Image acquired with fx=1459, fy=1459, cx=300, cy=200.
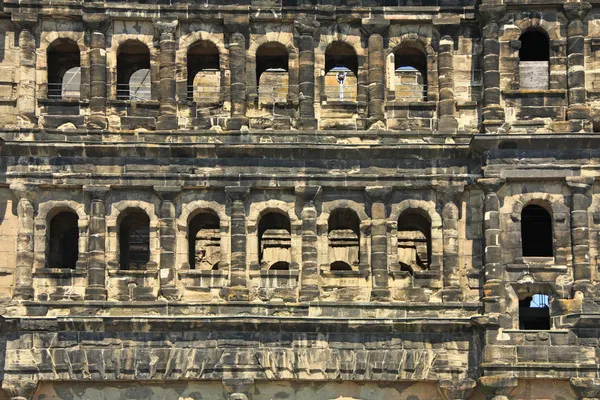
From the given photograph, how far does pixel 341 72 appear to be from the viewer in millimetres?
43406

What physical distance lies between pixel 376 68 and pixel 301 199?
3.98 metres

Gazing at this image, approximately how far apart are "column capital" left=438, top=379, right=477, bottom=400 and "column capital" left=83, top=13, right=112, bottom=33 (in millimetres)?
12619

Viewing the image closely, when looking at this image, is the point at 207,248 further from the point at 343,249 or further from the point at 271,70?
the point at 271,70

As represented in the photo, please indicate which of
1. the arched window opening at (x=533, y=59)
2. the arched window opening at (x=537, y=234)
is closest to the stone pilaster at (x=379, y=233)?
the arched window opening at (x=537, y=234)

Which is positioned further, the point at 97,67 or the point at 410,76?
the point at 410,76

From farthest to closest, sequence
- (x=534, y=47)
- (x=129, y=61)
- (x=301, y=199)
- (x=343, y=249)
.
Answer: (x=343, y=249) → (x=129, y=61) → (x=534, y=47) → (x=301, y=199)

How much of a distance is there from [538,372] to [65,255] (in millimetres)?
13025

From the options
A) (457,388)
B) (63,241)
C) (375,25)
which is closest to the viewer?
(457,388)

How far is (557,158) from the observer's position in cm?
3678

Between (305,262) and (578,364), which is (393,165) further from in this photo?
(578,364)

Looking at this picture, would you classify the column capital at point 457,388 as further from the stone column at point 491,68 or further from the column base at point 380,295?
the stone column at point 491,68

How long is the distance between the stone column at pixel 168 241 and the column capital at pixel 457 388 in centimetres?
712

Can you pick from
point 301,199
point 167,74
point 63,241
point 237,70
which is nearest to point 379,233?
point 301,199

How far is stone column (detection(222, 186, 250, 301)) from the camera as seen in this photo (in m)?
36.9
